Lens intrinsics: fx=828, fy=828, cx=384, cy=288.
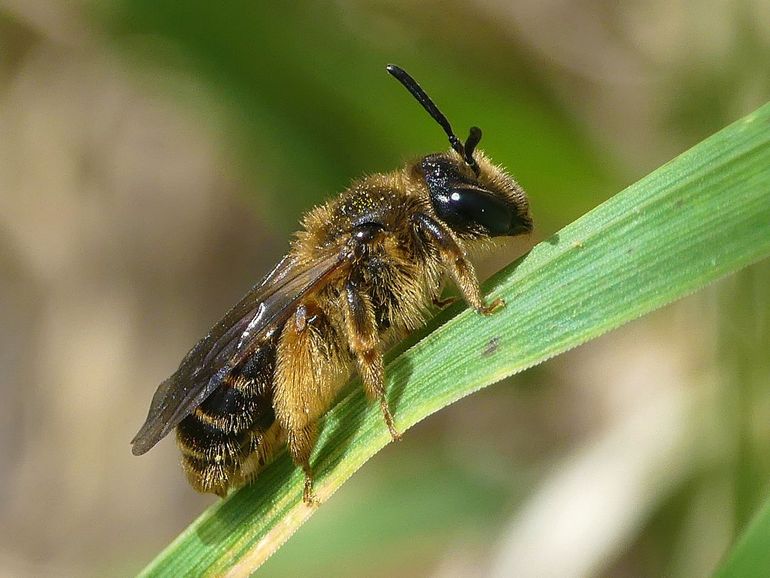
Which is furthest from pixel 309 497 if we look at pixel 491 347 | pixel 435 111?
pixel 435 111

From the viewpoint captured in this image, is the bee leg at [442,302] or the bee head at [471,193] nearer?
the bee head at [471,193]

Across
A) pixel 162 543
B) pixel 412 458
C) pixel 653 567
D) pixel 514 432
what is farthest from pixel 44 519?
pixel 653 567

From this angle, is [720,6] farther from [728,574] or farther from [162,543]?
[162,543]

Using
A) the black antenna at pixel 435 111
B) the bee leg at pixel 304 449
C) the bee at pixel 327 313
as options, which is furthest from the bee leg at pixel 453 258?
the bee leg at pixel 304 449

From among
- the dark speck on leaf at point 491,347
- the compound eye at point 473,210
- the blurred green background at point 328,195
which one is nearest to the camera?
the dark speck on leaf at point 491,347

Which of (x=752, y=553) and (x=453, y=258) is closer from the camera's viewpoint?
(x=752, y=553)

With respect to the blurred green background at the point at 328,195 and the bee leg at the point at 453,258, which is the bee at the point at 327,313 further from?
→ the blurred green background at the point at 328,195

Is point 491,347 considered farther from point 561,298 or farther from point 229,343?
point 229,343
